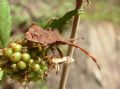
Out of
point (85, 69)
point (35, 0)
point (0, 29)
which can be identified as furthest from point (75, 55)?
point (0, 29)

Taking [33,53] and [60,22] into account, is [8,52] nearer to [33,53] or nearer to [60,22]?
[33,53]

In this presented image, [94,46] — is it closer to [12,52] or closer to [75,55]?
[75,55]

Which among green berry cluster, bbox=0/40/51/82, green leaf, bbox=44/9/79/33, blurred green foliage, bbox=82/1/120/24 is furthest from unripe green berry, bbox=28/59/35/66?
blurred green foliage, bbox=82/1/120/24

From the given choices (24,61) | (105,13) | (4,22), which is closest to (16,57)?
(24,61)

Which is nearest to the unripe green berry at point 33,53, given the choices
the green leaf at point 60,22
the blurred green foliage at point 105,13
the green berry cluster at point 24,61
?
the green berry cluster at point 24,61

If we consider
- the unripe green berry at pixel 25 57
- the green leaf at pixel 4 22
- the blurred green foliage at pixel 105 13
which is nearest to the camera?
the unripe green berry at pixel 25 57

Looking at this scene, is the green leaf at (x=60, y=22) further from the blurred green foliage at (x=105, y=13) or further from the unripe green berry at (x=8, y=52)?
the blurred green foliage at (x=105, y=13)
